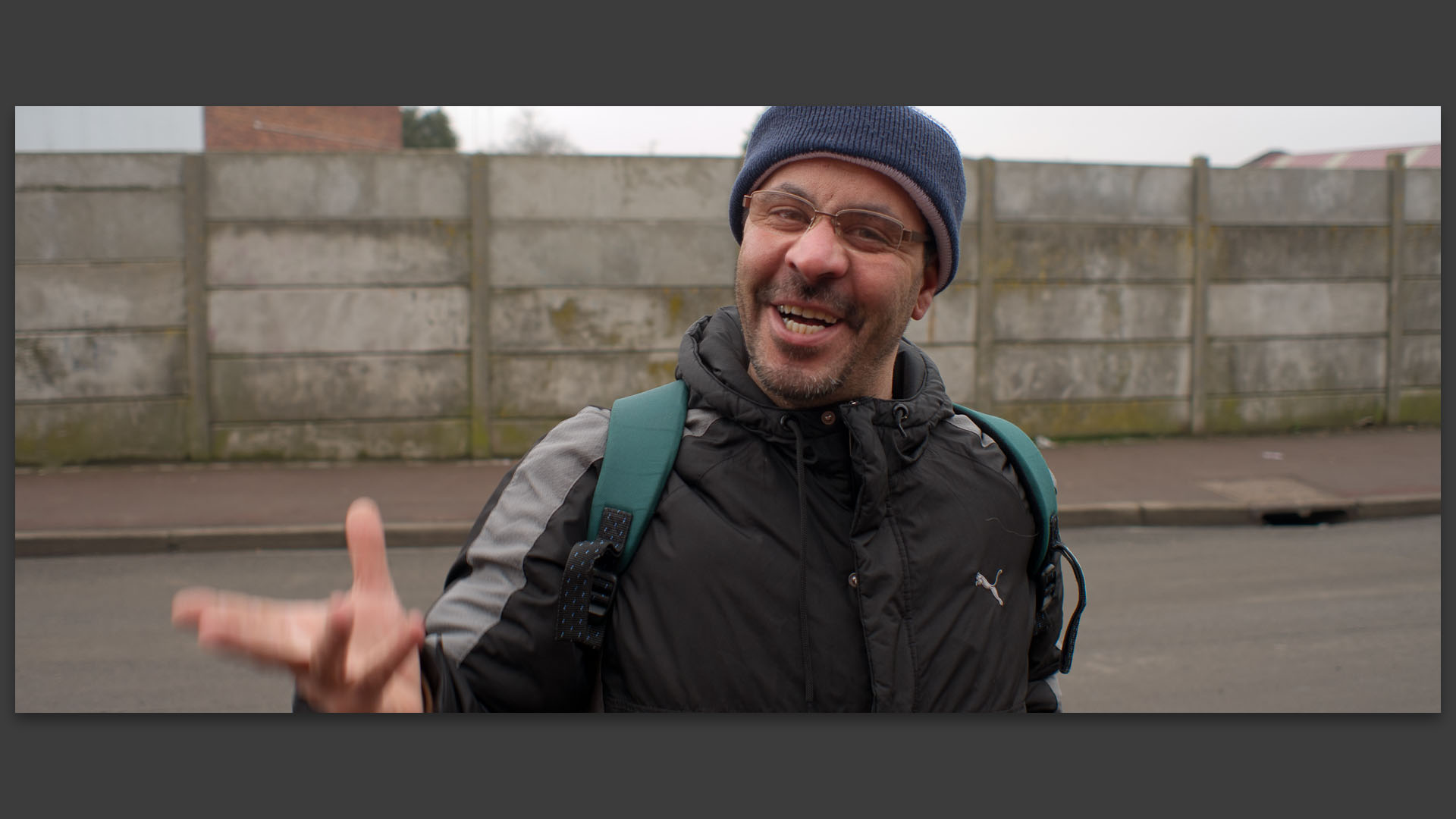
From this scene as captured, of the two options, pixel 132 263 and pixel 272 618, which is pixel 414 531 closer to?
pixel 132 263

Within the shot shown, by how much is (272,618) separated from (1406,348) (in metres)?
11.9

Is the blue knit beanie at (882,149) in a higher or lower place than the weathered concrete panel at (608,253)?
lower

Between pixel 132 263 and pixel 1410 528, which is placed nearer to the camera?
pixel 1410 528

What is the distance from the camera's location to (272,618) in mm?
987

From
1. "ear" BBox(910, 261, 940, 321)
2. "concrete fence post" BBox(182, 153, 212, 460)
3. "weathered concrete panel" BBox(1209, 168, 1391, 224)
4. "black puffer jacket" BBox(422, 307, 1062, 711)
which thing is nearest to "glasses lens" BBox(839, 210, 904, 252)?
"ear" BBox(910, 261, 940, 321)

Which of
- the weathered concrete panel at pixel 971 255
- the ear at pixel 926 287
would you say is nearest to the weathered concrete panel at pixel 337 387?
the weathered concrete panel at pixel 971 255

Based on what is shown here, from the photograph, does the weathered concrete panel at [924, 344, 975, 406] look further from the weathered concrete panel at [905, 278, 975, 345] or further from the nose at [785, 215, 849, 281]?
the nose at [785, 215, 849, 281]

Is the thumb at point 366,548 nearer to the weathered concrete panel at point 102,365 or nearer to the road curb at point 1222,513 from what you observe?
the road curb at point 1222,513

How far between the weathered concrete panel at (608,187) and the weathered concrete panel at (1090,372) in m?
3.28

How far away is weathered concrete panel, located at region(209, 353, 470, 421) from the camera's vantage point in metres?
8.87

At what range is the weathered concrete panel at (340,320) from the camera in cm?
878

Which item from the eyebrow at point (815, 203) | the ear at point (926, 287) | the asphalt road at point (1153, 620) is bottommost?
the asphalt road at point (1153, 620)

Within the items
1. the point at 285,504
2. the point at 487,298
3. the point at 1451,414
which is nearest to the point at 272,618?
the point at 1451,414

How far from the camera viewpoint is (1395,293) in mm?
10102
